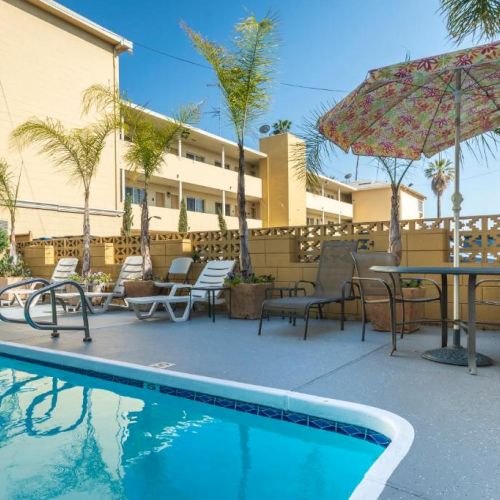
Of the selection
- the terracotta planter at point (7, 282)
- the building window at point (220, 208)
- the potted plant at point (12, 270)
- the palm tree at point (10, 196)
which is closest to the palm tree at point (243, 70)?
the terracotta planter at point (7, 282)

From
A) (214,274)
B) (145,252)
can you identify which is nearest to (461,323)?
(214,274)

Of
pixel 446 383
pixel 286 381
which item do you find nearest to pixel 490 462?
pixel 446 383

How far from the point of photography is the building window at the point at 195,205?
2556 centimetres

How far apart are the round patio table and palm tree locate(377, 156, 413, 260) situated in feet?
6.33

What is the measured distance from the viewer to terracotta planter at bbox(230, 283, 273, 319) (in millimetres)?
6773

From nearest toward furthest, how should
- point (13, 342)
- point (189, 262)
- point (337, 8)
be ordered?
point (13, 342) < point (189, 262) < point (337, 8)

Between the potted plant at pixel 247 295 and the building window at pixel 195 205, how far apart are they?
19.0 metres

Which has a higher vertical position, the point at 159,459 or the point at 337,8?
the point at 337,8

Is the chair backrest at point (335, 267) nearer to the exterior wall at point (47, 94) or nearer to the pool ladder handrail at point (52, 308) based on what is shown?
the pool ladder handrail at point (52, 308)

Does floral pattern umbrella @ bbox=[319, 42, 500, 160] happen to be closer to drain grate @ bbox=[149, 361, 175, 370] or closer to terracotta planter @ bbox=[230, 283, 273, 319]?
terracotta planter @ bbox=[230, 283, 273, 319]

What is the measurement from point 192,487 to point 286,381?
1267mm

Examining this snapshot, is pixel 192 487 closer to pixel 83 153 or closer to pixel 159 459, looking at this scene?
pixel 159 459

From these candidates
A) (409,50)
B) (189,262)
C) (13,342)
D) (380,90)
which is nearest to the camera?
(380,90)

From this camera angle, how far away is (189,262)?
328 inches
